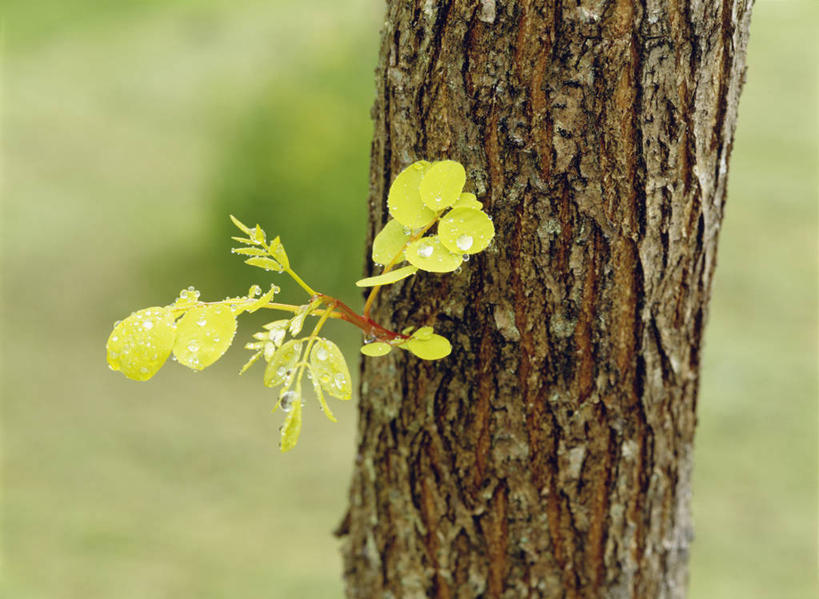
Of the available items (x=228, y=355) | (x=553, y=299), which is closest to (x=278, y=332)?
(x=553, y=299)

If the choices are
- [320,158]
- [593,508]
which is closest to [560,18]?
[593,508]

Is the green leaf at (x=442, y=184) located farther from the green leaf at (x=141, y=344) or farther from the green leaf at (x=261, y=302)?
the green leaf at (x=141, y=344)

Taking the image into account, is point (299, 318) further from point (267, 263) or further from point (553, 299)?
point (553, 299)

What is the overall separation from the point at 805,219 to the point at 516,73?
449cm

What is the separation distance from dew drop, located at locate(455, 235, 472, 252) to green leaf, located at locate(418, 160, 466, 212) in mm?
43

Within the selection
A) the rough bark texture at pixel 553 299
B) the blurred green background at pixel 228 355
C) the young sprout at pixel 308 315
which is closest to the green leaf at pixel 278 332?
the young sprout at pixel 308 315

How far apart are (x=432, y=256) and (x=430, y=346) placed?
11 cm

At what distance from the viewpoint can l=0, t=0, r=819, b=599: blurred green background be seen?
2715 mm

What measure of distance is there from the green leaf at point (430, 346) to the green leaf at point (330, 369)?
9cm

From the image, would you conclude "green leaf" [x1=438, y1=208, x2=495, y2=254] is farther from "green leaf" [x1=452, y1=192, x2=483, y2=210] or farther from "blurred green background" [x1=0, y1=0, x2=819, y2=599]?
"blurred green background" [x1=0, y1=0, x2=819, y2=599]

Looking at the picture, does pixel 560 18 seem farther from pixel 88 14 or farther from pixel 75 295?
pixel 88 14

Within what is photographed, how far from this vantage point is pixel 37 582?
2.58m

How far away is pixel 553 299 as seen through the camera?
36.1 inches

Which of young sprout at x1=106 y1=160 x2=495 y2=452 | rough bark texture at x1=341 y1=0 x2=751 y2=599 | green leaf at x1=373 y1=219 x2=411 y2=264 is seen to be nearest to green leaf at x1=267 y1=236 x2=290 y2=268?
young sprout at x1=106 y1=160 x2=495 y2=452
